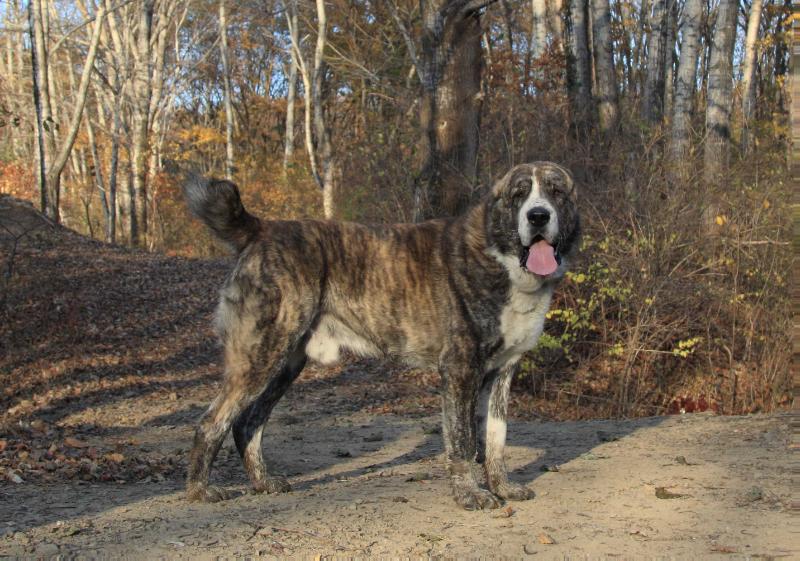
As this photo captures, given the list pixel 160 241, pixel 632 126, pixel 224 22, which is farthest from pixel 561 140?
pixel 224 22

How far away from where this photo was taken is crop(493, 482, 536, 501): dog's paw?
17.8 feet

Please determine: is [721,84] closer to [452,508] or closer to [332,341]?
[332,341]

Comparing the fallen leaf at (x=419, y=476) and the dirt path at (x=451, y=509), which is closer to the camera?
the dirt path at (x=451, y=509)

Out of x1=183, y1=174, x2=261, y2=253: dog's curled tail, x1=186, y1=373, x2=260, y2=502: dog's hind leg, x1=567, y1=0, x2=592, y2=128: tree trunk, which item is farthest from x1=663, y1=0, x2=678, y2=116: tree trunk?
x1=186, y1=373, x2=260, y2=502: dog's hind leg

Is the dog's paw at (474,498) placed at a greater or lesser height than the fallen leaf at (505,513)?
greater

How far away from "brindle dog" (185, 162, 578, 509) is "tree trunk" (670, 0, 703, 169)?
751 centimetres

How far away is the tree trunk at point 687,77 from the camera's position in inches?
524

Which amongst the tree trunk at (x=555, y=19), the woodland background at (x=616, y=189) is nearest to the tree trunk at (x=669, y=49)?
the woodland background at (x=616, y=189)

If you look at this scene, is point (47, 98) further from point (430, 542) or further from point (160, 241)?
point (430, 542)

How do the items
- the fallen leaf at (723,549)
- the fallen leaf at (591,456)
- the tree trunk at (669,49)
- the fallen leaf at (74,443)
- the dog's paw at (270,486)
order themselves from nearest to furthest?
the fallen leaf at (723,549) < the dog's paw at (270,486) < the fallen leaf at (591,456) < the fallen leaf at (74,443) < the tree trunk at (669,49)

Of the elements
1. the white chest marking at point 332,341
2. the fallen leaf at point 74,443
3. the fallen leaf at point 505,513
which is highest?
the white chest marking at point 332,341

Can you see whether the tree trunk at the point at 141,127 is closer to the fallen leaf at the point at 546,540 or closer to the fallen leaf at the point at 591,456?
the fallen leaf at the point at 591,456

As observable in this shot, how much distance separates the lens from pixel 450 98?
998 cm

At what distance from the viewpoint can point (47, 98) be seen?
69.7 feet
